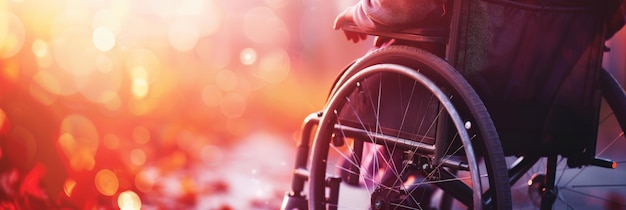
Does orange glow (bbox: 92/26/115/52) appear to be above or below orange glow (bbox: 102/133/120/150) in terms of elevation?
above

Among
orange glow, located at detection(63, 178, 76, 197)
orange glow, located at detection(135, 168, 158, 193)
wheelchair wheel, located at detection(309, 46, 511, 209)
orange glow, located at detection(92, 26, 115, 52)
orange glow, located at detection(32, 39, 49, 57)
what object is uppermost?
orange glow, located at detection(92, 26, 115, 52)

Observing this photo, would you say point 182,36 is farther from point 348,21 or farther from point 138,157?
point 348,21

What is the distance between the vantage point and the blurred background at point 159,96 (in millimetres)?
4004

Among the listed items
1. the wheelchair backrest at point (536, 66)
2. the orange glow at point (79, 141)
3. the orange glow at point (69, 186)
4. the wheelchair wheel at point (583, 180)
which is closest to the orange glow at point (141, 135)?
the orange glow at point (79, 141)

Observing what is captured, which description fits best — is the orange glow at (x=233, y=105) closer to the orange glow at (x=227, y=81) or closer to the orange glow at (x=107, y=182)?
the orange glow at (x=227, y=81)

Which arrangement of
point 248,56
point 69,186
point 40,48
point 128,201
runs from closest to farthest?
point 128,201 < point 69,186 < point 40,48 < point 248,56

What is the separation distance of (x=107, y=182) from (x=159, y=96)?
398 centimetres

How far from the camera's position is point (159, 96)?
7977mm

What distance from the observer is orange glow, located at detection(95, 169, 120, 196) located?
3.77 meters

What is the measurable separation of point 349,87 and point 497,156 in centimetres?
60

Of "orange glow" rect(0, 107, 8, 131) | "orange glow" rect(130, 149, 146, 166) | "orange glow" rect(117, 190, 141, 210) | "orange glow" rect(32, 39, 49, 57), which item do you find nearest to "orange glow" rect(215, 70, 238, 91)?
"orange glow" rect(32, 39, 49, 57)

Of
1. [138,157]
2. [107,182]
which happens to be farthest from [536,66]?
[138,157]

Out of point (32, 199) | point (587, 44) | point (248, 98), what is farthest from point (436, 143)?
point (248, 98)

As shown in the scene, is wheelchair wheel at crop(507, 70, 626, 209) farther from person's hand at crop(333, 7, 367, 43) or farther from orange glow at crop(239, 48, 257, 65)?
orange glow at crop(239, 48, 257, 65)
